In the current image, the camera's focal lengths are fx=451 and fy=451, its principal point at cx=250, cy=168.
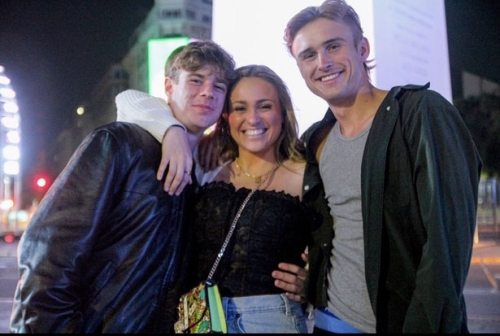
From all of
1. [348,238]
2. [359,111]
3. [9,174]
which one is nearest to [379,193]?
[348,238]

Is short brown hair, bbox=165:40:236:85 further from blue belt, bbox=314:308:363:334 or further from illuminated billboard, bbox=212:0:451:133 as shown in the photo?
illuminated billboard, bbox=212:0:451:133

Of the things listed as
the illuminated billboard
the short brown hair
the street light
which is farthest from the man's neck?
the street light

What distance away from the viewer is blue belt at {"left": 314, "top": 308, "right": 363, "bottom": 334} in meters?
1.47

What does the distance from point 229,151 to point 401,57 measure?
2.04 meters

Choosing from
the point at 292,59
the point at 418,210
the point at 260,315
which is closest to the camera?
the point at 418,210

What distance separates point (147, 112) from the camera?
1.57 m

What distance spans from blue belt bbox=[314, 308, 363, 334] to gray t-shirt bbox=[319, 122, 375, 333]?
0.7 inches

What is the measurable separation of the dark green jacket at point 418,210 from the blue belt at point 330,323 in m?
0.12

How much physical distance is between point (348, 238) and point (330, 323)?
0.98 ft

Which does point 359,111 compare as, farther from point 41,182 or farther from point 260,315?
point 41,182

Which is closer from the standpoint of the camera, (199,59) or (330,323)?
(330,323)

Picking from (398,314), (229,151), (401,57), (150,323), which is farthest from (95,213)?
(401,57)

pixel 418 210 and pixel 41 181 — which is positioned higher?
pixel 418 210

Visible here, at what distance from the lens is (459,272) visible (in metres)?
1.17
